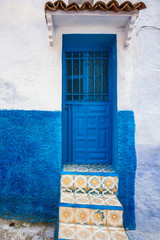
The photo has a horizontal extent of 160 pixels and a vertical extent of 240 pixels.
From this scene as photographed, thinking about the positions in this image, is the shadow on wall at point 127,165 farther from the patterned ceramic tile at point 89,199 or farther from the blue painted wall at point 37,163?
the patterned ceramic tile at point 89,199

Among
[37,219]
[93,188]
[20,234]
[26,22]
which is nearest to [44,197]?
[37,219]

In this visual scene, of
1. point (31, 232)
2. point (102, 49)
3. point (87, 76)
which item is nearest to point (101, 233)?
point (31, 232)

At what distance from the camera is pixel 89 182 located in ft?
9.32

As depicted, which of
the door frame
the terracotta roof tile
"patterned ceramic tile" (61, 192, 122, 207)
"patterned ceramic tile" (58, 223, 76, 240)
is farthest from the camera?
the door frame

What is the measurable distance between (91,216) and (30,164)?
1332 mm

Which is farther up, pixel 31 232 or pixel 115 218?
pixel 115 218

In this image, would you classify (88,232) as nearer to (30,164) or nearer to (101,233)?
(101,233)

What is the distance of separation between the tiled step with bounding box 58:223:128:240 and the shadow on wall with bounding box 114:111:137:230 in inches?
24.9

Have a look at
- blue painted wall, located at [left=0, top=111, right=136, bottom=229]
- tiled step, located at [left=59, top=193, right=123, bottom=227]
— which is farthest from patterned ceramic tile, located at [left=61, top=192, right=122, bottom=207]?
blue painted wall, located at [left=0, top=111, right=136, bottom=229]

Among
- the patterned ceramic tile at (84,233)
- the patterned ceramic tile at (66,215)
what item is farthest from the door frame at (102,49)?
the patterned ceramic tile at (84,233)

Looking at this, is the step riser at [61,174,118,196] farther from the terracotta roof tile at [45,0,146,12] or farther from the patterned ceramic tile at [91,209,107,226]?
the terracotta roof tile at [45,0,146,12]

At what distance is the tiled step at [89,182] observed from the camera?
2830 millimetres

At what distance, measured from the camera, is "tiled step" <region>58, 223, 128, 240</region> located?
85.0 inches

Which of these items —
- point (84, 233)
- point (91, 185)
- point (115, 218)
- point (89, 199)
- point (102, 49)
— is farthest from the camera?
point (102, 49)
